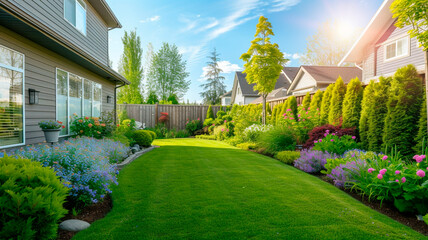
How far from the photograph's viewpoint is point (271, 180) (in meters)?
4.46

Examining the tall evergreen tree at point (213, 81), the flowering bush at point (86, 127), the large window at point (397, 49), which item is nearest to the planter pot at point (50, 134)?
the flowering bush at point (86, 127)

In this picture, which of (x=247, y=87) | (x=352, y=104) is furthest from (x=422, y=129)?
(x=247, y=87)

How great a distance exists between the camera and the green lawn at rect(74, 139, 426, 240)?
250 cm

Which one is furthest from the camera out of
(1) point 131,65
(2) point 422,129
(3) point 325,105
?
(1) point 131,65

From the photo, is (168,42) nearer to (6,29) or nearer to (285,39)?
(285,39)

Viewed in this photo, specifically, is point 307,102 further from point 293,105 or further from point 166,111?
point 166,111

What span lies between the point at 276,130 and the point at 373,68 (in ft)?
24.4

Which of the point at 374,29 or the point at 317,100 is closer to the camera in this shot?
the point at 317,100

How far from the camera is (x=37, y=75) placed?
18.6 feet

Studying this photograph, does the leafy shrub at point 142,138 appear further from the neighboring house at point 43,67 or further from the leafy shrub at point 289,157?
the leafy shrub at point 289,157

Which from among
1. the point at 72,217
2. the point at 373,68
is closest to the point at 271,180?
the point at 72,217

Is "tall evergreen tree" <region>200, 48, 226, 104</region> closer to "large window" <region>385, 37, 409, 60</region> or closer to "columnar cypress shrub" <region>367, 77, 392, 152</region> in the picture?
"large window" <region>385, 37, 409, 60</region>

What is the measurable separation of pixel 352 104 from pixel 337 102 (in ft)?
2.12

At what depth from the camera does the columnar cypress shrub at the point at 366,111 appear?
576 cm
